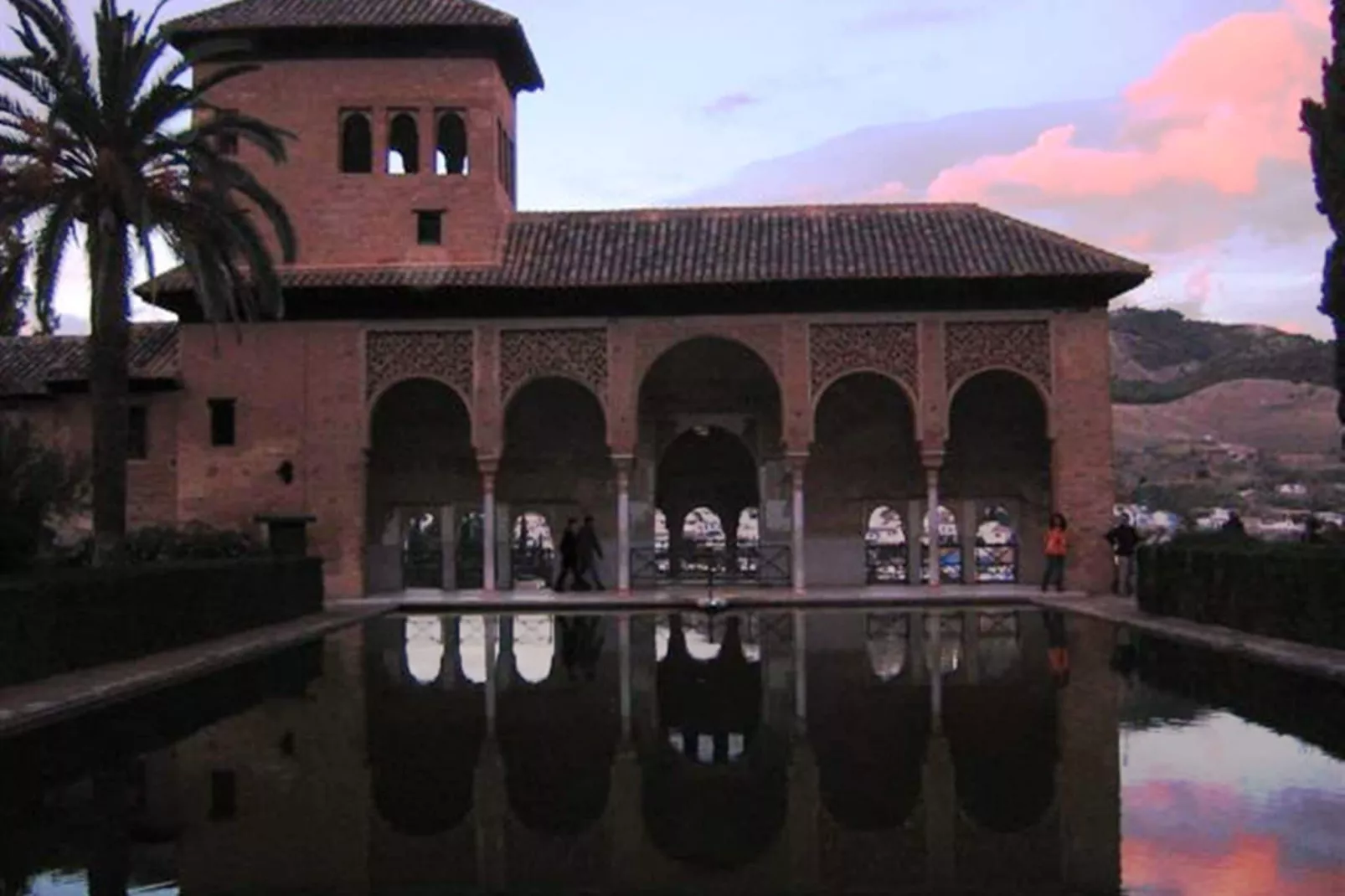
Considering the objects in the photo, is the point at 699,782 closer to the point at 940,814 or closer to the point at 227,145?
the point at 940,814

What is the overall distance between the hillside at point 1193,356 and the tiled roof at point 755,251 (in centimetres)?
4898

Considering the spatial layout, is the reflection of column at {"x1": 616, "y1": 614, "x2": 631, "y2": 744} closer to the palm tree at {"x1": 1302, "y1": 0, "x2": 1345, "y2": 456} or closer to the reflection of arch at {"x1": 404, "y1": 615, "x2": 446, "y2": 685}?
the reflection of arch at {"x1": 404, "y1": 615, "x2": 446, "y2": 685}

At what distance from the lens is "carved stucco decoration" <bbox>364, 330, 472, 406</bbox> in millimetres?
26234

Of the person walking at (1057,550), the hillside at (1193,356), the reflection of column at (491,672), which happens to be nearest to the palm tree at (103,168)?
the reflection of column at (491,672)

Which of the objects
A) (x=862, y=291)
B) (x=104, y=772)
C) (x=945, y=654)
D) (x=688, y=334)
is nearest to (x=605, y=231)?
(x=688, y=334)

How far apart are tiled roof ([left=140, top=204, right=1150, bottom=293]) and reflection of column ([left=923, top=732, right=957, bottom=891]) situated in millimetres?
16913

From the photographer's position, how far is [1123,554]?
78.4 feet

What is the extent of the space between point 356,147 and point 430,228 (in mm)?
2187

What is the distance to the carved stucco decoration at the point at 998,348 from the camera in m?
25.8

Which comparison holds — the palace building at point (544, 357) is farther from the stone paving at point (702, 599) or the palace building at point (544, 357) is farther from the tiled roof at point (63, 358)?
the stone paving at point (702, 599)

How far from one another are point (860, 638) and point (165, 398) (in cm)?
1420

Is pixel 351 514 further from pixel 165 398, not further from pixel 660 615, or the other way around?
pixel 660 615


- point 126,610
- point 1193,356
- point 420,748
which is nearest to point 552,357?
point 126,610

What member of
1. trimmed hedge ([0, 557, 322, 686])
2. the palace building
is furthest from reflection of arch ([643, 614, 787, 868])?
the palace building
